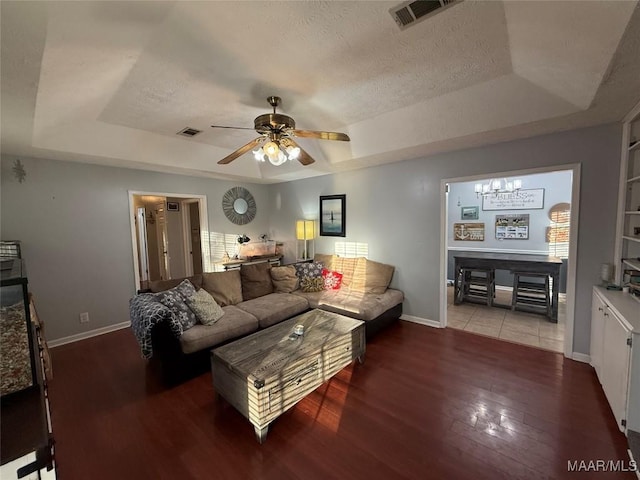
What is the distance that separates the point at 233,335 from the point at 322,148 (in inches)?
106

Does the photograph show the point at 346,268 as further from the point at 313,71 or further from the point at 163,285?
the point at 313,71

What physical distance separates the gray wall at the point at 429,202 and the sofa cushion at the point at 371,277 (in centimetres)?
18

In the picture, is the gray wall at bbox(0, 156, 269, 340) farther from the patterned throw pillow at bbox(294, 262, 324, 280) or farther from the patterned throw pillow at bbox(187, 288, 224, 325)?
the patterned throw pillow at bbox(294, 262, 324, 280)

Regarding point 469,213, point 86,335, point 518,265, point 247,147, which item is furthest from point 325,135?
point 469,213

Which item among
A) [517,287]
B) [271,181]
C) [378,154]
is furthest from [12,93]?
[517,287]

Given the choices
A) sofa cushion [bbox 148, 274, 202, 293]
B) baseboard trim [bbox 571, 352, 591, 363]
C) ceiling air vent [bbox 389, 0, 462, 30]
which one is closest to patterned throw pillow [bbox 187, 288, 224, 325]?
sofa cushion [bbox 148, 274, 202, 293]

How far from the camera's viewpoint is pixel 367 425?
196cm

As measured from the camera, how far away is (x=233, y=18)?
1.49m

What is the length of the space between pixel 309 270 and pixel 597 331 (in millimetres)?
3245

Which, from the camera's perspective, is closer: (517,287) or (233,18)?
(233,18)

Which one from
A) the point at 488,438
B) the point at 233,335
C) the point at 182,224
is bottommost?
the point at 488,438

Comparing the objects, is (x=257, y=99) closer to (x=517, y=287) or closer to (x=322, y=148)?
(x=322, y=148)

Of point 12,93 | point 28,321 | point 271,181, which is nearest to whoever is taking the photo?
point 28,321

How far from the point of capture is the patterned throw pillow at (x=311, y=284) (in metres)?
3.98
